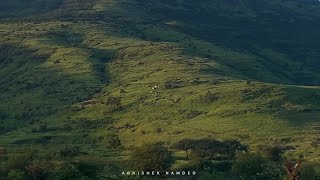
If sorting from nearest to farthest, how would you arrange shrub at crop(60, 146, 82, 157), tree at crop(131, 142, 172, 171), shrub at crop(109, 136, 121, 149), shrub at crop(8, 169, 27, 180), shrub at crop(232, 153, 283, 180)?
1. shrub at crop(8, 169, 27, 180)
2. shrub at crop(232, 153, 283, 180)
3. tree at crop(131, 142, 172, 171)
4. shrub at crop(60, 146, 82, 157)
5. shrub at crop(109, 136, 121, 149)

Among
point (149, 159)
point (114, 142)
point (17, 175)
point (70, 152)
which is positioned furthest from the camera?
point (114, 142)

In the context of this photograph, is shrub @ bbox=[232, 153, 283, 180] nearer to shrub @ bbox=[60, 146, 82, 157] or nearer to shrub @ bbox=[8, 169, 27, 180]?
shrub @ bbox=[8, 169, 27, 180]

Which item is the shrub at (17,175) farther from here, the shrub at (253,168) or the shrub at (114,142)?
the shrub at (114,142)

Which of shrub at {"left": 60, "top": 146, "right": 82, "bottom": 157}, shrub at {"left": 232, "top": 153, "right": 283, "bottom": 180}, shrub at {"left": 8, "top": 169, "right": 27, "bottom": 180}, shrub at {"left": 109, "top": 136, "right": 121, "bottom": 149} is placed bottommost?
shrub at {"left": 109, "top": 136, "right": 121, "bottom": 149}

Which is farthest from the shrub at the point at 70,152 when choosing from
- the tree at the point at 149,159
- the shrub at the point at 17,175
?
the shrub at the point at 17,175

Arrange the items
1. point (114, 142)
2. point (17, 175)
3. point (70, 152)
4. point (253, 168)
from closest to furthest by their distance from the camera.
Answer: point (17, 175) → point (253, 168) → point (70, 152) → point (114, 142)

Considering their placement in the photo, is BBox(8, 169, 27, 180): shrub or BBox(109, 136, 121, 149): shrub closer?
BBox(8, 169, 27, 180): shrub

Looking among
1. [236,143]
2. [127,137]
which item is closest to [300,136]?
[236,143]

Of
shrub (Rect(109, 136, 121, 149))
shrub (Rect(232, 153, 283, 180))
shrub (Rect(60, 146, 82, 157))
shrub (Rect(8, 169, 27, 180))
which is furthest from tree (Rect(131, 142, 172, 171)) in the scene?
shrub (Rect(109, 136, 121, 149))

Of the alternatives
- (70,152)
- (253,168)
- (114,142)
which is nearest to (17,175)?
(253,168)

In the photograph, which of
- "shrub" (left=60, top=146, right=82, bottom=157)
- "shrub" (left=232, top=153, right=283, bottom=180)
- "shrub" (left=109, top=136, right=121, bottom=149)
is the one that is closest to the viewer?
"shrub" (left=232, top=153, right=283, bottom=180)

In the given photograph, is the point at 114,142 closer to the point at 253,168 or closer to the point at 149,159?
the point at 149,159
